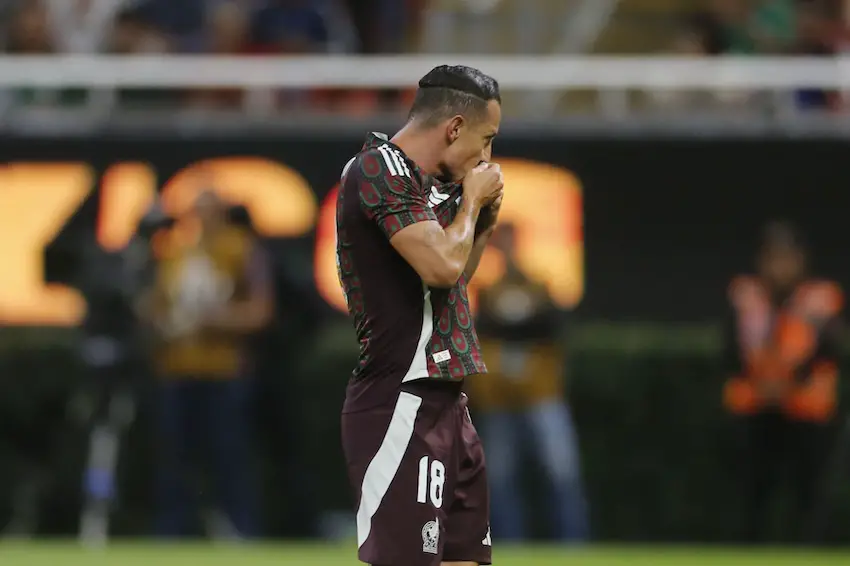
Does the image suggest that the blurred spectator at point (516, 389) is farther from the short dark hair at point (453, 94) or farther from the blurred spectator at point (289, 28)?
the short dark hair at point (453, 94)

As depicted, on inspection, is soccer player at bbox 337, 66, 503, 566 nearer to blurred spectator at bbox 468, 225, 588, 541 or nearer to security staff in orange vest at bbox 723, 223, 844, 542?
blurred spectator at bbox 468, 225, 588, 541

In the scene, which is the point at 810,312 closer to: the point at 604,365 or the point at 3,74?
the point at 604,365

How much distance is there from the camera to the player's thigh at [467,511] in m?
5.52

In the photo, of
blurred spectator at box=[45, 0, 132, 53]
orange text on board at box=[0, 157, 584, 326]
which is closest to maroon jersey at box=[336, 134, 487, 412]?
orange text on board at box=[0, 157, 584, 326]

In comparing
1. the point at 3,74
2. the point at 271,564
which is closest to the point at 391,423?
the point at 271,564

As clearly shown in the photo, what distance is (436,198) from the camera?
5531 millimetres

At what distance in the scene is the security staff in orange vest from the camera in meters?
11.6

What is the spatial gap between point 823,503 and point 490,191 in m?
7.42

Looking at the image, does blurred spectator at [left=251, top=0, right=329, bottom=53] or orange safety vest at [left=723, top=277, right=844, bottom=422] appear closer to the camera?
orange safety vest at [left=723, top=277, right=844, bottom=422]

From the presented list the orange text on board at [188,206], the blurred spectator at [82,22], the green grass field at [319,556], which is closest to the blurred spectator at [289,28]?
the orange text on board at [188,206]

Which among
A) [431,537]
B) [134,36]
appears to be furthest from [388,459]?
[134,36]

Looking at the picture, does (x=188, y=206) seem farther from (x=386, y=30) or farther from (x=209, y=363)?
(x=386, y=30)

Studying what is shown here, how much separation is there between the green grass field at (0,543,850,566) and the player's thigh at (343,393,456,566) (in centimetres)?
470

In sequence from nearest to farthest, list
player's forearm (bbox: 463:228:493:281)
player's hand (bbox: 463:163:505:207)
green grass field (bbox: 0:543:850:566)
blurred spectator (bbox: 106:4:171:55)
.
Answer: player's hand (bbox: 463:163:505:207)
player's forearm (bbox: 463:228:493:281)
green grass field (bbox: 0:543:850:566)
blurred spectator (bbox: 106:4:171:55)
